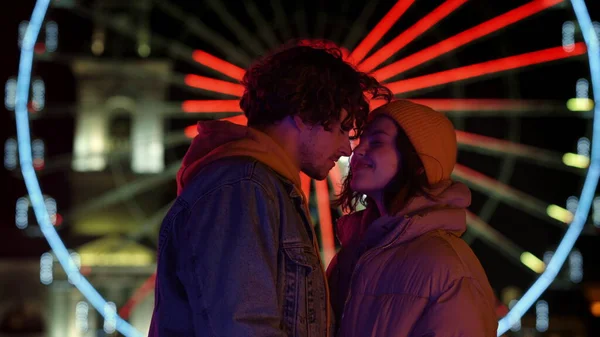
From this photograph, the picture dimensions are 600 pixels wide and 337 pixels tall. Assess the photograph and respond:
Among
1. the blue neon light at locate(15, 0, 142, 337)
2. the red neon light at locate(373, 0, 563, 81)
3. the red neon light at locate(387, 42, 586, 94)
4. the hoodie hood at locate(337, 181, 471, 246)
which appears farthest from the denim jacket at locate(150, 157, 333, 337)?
the red neon light at locate(387, 42, 586, 94)

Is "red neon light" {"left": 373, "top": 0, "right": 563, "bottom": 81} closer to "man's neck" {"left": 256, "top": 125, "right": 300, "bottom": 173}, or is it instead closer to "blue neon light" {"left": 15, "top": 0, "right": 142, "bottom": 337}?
"blue neon light" {"left": 15, "top": 0, "right": 142, "bottom": 337}

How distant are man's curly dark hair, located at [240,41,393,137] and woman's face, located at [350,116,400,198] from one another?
532mm

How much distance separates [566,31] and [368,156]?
9.13 metres

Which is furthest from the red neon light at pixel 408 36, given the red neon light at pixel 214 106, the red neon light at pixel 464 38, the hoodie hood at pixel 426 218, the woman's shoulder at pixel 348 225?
the hoodie hood at pixel 426 218

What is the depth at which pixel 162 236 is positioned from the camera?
11.8 ft

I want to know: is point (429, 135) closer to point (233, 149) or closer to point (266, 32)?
point (233, 149)

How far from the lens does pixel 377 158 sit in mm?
4383

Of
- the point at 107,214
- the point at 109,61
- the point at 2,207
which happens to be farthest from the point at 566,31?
the point at 2,207

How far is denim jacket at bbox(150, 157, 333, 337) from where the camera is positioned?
3.33 m

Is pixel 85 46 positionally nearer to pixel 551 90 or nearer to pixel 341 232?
pixel 551 90

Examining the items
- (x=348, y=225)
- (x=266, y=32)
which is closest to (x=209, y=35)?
(x=266, y=32)

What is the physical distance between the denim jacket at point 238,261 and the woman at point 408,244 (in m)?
0.39

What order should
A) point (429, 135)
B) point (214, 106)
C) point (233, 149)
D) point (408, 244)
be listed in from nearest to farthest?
1. point (233, 149)
2. point (408, 244)
3. point (429, 135)
4. point (214, 106)

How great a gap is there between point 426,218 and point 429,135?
337 mm
